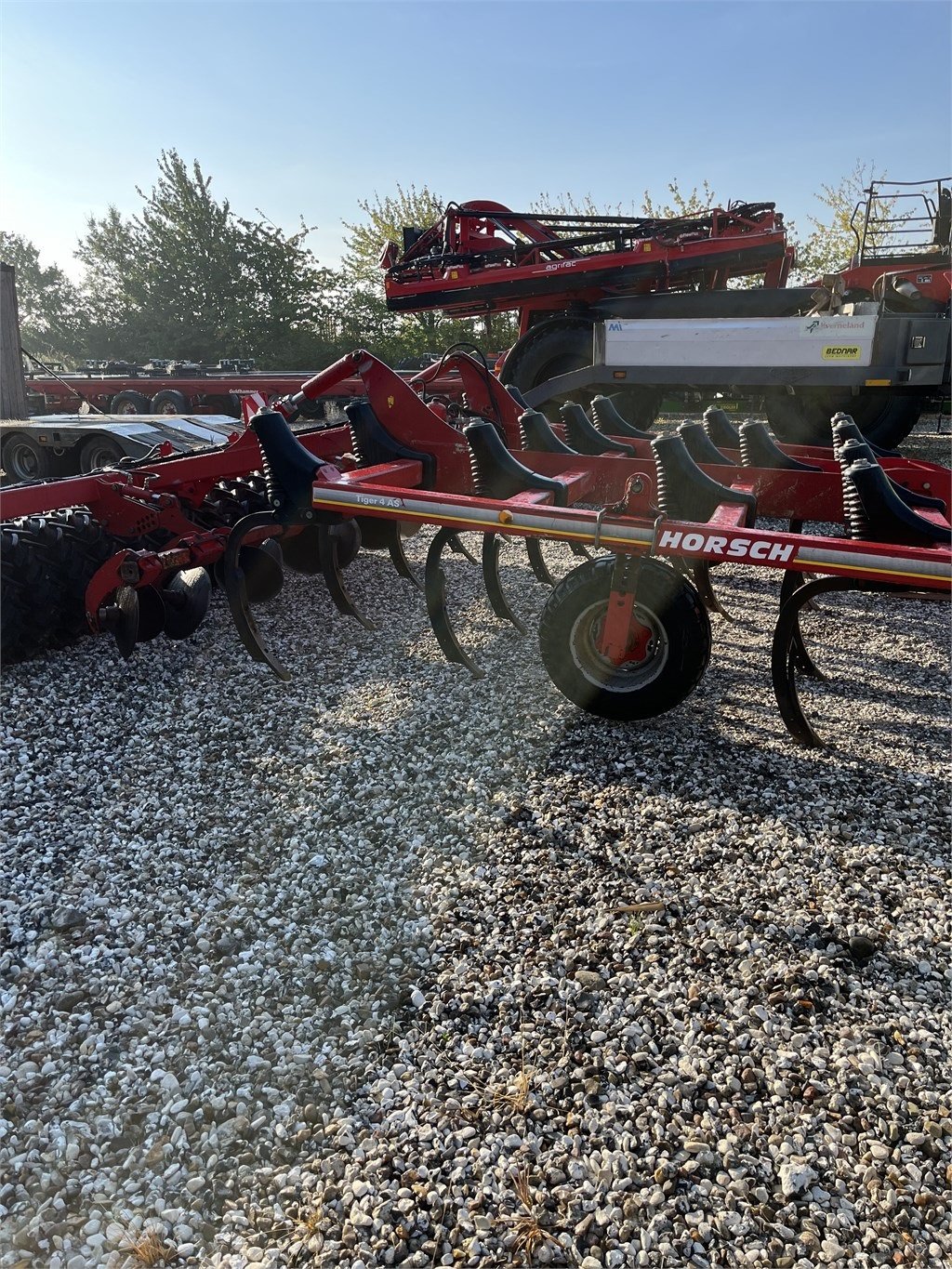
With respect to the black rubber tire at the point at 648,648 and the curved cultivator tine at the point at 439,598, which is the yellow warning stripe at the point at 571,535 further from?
the curved cultivator tine at the point at 439,598

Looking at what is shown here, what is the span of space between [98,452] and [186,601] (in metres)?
5.93

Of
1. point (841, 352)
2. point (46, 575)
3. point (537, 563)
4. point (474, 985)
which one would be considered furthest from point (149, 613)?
point (841, 352)

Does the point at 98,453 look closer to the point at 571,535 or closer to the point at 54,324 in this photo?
the point at 571,535

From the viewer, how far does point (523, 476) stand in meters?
4.09

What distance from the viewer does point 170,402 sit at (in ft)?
49.3

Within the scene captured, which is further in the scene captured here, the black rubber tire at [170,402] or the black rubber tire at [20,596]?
the black rubber tire at [170,402]

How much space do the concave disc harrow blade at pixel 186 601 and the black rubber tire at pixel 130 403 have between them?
40.2 feet

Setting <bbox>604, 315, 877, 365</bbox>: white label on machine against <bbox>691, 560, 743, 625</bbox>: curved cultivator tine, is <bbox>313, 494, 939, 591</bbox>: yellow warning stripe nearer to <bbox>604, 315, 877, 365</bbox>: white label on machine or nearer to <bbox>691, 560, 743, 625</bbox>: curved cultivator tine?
<bbox>691, 560, 743, 625</bbox>: curved cultivator tine

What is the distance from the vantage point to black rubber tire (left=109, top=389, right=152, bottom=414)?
15.5 meters

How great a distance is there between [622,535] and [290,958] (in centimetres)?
212

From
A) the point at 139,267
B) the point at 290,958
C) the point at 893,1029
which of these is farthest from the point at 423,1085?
the point at 139,267

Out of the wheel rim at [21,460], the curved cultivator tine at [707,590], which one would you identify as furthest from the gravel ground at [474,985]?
the wheel rim at [21,460]

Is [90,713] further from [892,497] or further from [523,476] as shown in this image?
[892,497]

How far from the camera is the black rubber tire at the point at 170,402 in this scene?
1495cm
